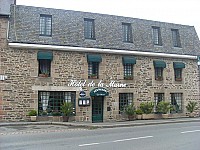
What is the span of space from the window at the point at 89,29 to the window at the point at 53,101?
485 centimetres

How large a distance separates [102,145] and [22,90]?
11.5 m

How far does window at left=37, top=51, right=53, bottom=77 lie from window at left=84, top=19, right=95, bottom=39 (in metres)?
3.83

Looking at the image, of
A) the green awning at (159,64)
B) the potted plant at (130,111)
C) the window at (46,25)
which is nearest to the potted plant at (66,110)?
the potted plant at (130,111)

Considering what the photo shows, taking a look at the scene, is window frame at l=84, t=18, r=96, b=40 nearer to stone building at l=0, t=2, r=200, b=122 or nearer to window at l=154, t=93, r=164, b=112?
stone building at l=0, t=2, r=200, b=122

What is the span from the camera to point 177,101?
87.1 feet

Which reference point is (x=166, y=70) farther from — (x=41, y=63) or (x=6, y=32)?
(x=6, y=32)

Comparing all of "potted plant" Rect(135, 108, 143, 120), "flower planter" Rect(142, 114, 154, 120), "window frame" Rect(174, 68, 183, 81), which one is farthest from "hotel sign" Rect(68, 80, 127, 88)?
"window frame" Rect(174, 68, 183, 81)

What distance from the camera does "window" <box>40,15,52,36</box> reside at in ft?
72.9

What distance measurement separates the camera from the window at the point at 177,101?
26297mm

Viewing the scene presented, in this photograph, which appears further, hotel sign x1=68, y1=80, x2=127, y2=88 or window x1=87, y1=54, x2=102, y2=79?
window x1=87, y1=54, x2=102, y2=79

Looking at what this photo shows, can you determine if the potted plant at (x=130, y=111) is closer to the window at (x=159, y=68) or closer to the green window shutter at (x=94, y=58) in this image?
the window at (x=159, y=68)

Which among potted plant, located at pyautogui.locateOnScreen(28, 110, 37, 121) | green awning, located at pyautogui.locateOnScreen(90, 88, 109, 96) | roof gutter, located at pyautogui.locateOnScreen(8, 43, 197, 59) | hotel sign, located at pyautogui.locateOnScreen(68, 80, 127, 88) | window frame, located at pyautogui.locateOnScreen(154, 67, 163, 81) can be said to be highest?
roof gutter, located at pyautogui.locateOnScreen(8, 43, 197, 59)

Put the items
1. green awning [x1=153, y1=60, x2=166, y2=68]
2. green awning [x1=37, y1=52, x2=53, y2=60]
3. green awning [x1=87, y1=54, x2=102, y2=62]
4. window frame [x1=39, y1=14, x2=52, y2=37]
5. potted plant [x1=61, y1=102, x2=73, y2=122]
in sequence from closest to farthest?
green awning [x1=37, y1=52, x2=53, y2=60] < potted plant [x1=61, y1=102, x2=73, y2=122] < window frame [x1=39, y1=14, x2=52, y2=37] < green awning [x1=87, y1=54, x2=102, y2=62] < green awning [x1=153, y1=60, x2=166, y2=68]

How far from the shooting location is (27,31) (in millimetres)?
21297
